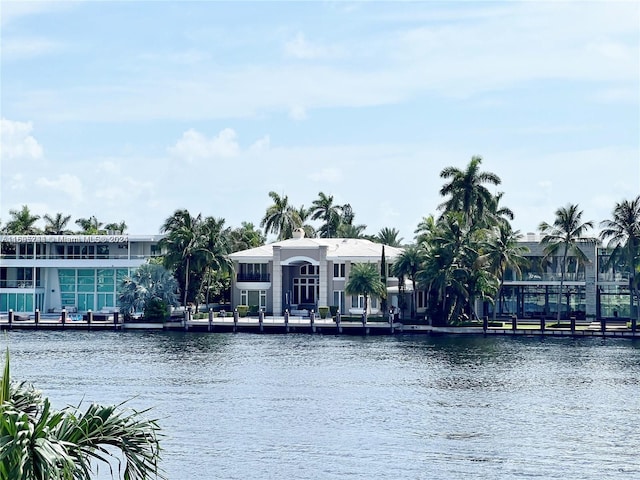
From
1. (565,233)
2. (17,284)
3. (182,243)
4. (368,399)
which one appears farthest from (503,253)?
(17,284)

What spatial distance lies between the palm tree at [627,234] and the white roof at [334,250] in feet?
60.6

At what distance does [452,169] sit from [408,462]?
2518 inches

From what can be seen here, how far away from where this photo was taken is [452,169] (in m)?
97.2

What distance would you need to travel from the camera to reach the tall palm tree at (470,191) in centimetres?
9600

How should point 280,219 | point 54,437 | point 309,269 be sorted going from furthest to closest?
1. point 280,219
2. point 309,269
3. point 54,437

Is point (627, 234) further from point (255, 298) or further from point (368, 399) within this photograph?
point (368, 399)

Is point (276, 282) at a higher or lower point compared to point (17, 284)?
lower

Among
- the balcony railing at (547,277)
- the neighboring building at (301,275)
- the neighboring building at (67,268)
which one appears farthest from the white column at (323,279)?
the neighboring building at (67,268)

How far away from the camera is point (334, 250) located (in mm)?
97750

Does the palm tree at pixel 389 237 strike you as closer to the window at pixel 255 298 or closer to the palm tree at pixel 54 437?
the window at pixel 255 298

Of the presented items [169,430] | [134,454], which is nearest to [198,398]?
[169,430]

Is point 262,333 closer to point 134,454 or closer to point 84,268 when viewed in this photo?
point 84,268

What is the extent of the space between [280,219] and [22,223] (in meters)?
30.1

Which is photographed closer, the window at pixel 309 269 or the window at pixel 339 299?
the window at pixel 339 299
